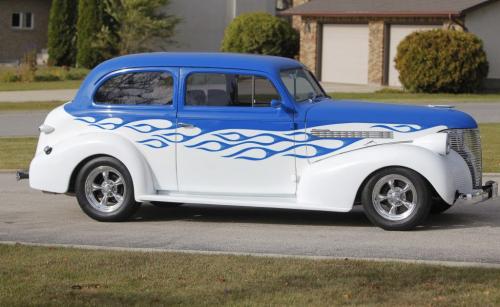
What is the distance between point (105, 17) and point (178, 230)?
39.0m

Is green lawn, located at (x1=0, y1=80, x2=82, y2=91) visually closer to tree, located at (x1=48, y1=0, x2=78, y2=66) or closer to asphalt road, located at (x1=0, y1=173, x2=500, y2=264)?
tree, located at (x1=48, y1=0, x2=78, y2=66)

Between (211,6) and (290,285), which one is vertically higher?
(211,6)

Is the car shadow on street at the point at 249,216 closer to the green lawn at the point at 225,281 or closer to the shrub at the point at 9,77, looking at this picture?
the green lawn at the point at 225,281

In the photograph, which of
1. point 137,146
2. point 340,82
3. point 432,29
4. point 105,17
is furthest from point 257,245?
point 105,17

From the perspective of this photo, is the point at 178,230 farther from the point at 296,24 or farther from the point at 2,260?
the point at 296,24

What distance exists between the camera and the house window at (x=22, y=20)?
5559 centimetres

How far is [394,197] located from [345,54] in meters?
33.1

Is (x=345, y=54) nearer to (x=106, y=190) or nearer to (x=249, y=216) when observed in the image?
(x=249, y=216)

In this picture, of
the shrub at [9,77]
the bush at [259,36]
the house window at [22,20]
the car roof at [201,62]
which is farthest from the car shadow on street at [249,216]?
the house window at [22,20]

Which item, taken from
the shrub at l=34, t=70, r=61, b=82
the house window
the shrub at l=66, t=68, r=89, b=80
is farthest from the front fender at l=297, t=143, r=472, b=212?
the house window

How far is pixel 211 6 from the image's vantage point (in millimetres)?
53625

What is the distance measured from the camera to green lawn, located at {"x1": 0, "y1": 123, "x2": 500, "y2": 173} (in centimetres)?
1655

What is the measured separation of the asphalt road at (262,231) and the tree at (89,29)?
118ft

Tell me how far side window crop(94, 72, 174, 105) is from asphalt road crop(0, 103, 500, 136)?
11.2m
